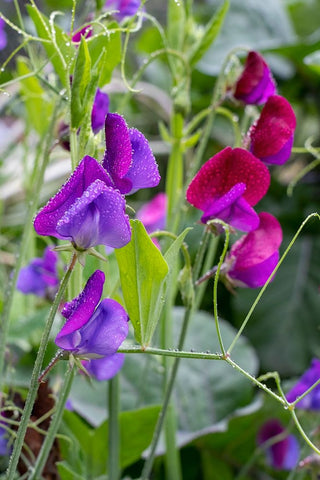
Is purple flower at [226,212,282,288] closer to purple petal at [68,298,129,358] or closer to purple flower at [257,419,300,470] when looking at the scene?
purple petal at [68,298,129,358]

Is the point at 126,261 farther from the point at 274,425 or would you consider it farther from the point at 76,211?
the point at 274,425

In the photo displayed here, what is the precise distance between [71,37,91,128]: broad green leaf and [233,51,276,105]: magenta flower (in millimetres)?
153

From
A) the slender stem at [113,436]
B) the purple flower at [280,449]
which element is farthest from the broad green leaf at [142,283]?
the purple flower at [280,449]

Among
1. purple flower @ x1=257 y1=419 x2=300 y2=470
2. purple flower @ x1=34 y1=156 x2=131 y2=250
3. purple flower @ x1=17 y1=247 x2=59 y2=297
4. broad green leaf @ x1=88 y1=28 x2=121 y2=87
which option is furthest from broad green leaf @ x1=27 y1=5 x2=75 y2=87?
purple flower @ x1=257 y1=419 x2=300 y2=470

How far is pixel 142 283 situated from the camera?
32cm

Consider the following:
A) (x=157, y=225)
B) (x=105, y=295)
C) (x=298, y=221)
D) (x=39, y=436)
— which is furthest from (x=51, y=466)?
(x=298, y=221)

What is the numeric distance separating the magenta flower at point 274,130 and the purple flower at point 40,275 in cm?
27

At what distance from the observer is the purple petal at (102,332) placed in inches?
11.4

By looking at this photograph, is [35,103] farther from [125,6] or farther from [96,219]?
→ [96,219]

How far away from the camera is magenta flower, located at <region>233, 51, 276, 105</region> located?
440mm

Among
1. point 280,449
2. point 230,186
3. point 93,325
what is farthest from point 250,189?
point 280,449

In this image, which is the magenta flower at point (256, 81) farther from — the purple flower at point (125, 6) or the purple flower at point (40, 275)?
the purple flower at point (40, 275)

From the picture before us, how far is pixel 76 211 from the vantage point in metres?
0.27

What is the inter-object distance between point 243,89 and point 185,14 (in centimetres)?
12
